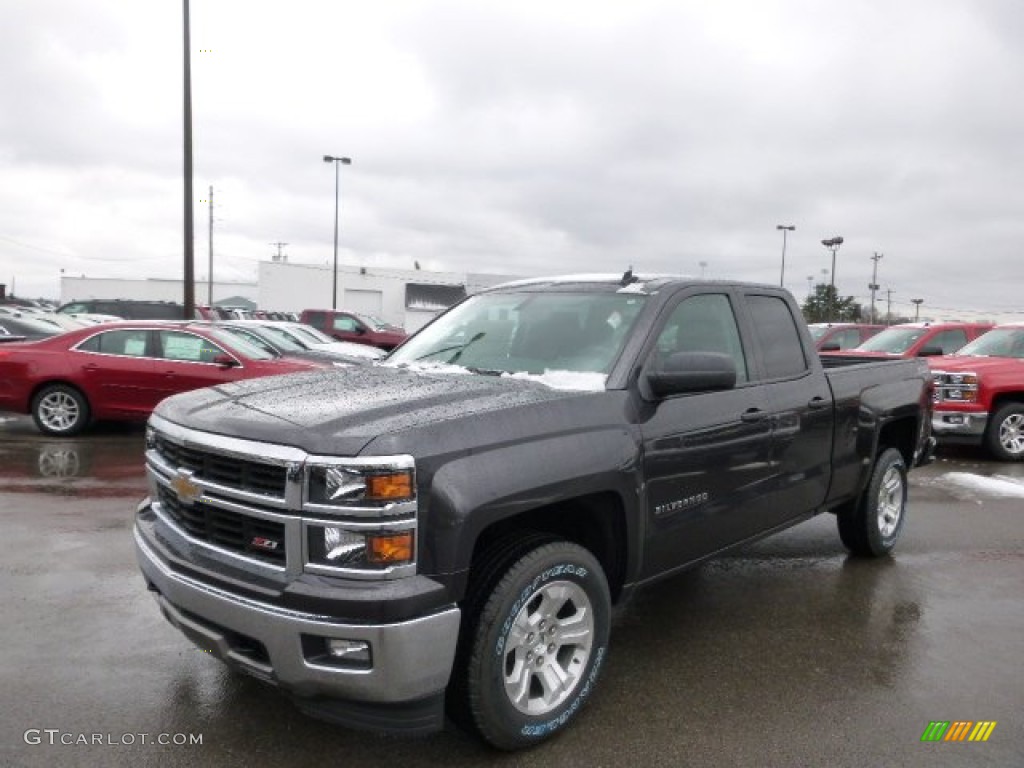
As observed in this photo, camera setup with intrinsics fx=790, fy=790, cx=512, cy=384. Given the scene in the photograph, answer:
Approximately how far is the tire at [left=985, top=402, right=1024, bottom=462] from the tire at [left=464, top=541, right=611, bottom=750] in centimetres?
874

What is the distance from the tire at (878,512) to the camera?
5484mm

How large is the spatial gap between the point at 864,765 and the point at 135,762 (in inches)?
108

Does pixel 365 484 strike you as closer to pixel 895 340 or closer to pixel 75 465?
pixel 75 465

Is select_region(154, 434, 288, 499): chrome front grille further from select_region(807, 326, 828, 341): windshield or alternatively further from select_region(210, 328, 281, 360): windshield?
select_region(807, 326, 828, 341): windshield

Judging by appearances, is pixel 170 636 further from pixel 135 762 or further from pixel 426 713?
pixel 426 713

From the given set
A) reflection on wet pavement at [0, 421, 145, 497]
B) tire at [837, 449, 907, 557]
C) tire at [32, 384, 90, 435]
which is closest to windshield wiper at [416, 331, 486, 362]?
tire at [837, 449, 907, 557]

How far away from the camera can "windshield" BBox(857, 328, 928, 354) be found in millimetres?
13180

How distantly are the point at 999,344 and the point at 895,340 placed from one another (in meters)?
2.52

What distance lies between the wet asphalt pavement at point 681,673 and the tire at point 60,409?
4.40 meters

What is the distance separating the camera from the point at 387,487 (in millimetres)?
2611

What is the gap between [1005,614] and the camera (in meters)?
4.69

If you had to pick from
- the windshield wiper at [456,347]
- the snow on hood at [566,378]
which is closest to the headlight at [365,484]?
the snow on hood at [566,378]

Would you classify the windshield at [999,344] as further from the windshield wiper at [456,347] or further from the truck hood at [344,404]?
the truck hood at [344,404]

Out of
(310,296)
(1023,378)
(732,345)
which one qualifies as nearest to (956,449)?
(1023,378)
